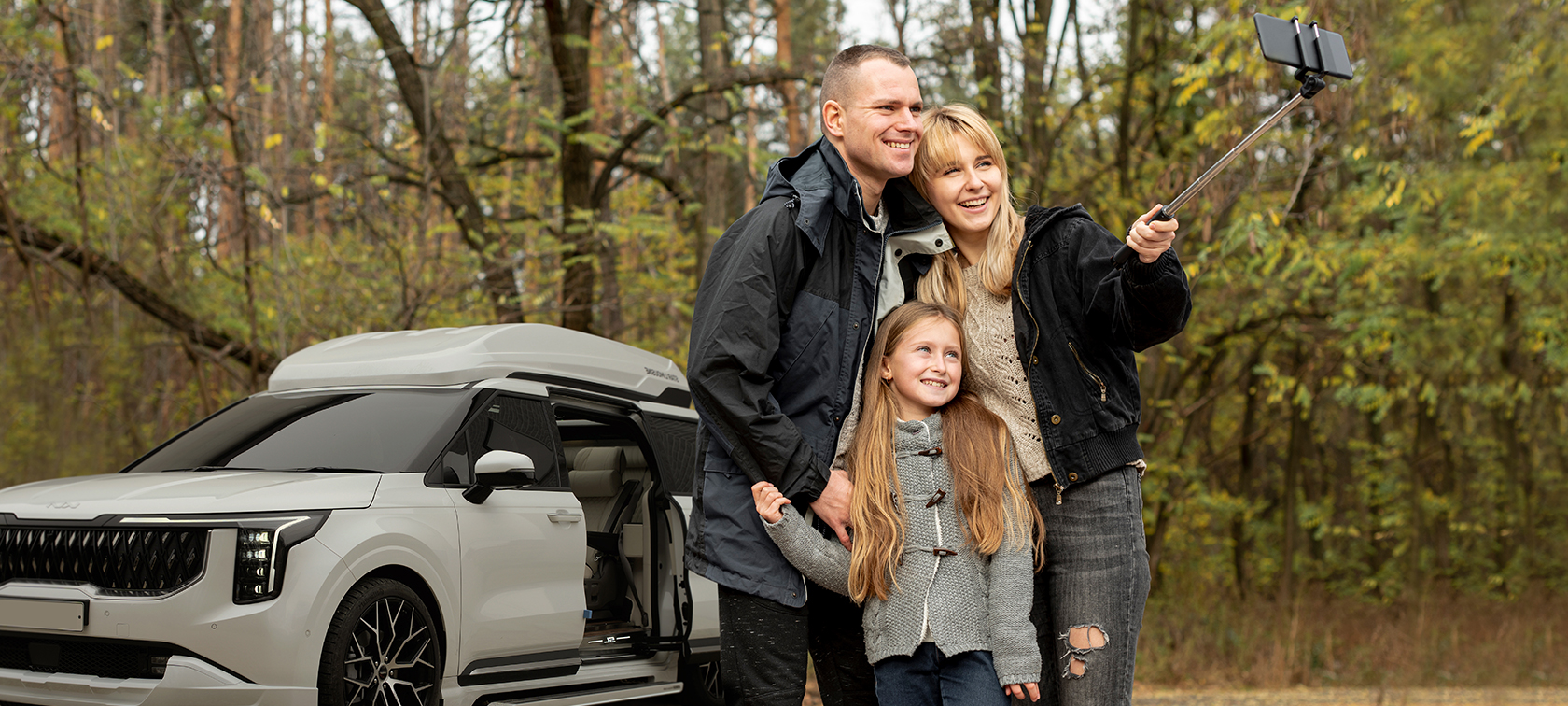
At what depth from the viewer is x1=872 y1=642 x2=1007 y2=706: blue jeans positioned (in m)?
3.16

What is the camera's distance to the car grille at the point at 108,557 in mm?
4895

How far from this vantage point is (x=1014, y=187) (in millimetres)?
11750

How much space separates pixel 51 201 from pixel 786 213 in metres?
12.7

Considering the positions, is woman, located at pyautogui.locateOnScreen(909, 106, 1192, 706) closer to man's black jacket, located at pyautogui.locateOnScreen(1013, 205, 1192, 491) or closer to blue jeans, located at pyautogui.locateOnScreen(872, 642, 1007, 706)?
man's black jacket, located at pyautogui.locateOnScreen(1013, 205, 1192, 491)

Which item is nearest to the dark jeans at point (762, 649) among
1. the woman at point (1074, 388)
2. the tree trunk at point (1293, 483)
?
the woman at point (1074, 388)

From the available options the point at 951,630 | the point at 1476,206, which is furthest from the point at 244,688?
the point at 1476,206

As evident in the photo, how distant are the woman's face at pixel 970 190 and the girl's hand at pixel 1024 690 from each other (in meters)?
1.16

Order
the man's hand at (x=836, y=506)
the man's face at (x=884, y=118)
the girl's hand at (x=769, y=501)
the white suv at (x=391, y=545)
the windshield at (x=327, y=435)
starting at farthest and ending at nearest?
the windshield at (x=327, y=435), the white suv at (x=391, y=545), the man's face at (x=884, y=118), the man's hand at (x=836, y=506), the girl's hand at (x=769, y=501)

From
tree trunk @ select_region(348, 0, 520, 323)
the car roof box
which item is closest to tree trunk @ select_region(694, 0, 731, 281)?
tree trunk @ select_region(348, 0, 520, 323)

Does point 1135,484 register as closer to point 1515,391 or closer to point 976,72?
point 976,72

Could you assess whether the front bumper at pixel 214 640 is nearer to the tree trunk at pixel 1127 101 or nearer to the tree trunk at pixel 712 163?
the tree trunk at pixel 712 163

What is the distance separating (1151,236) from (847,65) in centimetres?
98

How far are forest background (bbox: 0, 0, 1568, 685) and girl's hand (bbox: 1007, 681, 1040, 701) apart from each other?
6.98 m

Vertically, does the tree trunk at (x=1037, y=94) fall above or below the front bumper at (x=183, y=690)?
above
